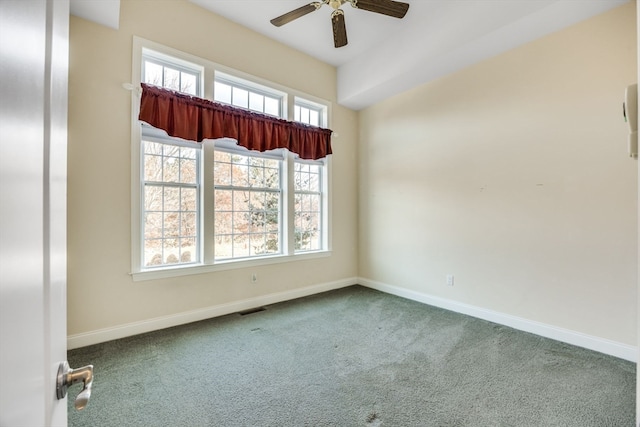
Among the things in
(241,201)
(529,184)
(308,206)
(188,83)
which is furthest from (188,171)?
(529,184)

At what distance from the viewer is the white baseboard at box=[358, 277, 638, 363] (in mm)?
2414

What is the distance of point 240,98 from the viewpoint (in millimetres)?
3645

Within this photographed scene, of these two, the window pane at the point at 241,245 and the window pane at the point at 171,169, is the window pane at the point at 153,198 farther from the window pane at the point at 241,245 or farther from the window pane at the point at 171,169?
the window pane at the point at 241,245

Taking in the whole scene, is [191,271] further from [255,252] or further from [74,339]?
[74,339]

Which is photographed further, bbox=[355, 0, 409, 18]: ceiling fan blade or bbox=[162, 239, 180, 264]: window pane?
bbox=[162, 239, 180, 264]: window pane

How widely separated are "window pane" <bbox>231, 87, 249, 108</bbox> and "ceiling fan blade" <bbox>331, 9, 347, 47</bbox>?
53.1 inches

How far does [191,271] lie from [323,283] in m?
1.96

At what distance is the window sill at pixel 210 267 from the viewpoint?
9.45 ft

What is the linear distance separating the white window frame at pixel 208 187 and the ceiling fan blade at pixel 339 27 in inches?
46.1

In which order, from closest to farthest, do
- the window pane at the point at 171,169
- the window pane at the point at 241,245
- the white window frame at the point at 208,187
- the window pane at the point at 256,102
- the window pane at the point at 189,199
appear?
the white window frame at the point at 208,187
the window pane at the point at 171,169
the window pane at the point at 189,199
the window pane at the point at 241,245
the window pane at the point at 256,102

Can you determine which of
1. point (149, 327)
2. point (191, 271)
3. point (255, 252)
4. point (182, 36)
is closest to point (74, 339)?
point (149, 327)

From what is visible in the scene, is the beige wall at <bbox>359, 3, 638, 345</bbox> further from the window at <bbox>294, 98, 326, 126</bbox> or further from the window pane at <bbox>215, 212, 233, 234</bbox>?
the window pane at <bbox>215, 212, 233, 234</bbox>

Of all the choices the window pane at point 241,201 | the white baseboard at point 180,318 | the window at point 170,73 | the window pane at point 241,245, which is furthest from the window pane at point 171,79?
the white baseboard at point 180,318

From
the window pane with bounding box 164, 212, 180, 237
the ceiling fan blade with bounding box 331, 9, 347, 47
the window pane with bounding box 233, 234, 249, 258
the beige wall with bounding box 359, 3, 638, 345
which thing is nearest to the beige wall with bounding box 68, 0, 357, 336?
the window pane with bounding box 233, 234, 249, 258
